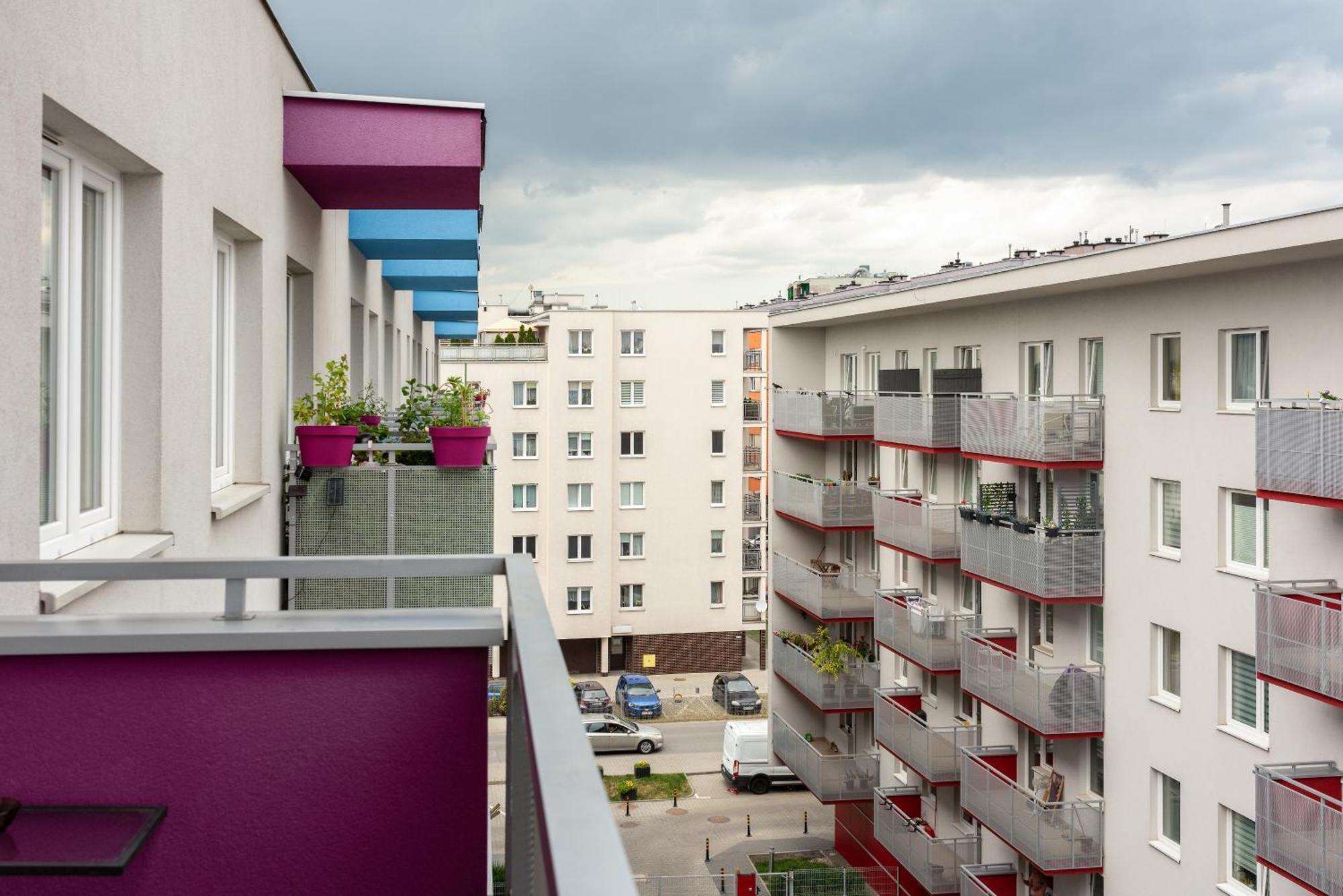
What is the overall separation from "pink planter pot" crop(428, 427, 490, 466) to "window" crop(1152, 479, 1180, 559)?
12.1 metres

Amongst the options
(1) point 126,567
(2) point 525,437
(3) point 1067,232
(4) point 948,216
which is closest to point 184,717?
(1) point 126,567

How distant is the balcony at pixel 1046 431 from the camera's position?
18.6 meters

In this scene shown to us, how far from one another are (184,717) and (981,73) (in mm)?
20394

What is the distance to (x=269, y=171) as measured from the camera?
8.27m

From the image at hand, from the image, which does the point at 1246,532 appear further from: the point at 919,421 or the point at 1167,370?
the point at 919,421

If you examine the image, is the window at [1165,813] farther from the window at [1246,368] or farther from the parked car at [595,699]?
the parked car at [595,699]

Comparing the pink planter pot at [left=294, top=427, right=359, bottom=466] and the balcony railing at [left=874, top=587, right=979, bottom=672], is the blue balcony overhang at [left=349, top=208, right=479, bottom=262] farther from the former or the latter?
the balcony railing at [left=874, top=587, right=979, bottom=672]

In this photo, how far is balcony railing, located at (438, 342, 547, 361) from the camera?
46.2 metres

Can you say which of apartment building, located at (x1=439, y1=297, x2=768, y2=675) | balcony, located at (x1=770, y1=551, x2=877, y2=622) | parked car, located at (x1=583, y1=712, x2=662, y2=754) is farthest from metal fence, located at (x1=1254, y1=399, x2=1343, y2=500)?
apartment building, located at (x1=439, y1=297, x2=768, y2=675)

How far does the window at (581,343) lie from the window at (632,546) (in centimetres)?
692

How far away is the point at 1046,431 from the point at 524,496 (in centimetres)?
3039

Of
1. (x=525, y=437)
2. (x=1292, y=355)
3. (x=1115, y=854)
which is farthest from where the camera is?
(x=525, y=437)

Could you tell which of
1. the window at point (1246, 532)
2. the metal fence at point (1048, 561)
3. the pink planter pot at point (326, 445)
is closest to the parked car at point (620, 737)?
the metal fence at point (1048, 561)

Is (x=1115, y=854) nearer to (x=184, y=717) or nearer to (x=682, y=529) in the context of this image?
(x=184, y=717)
